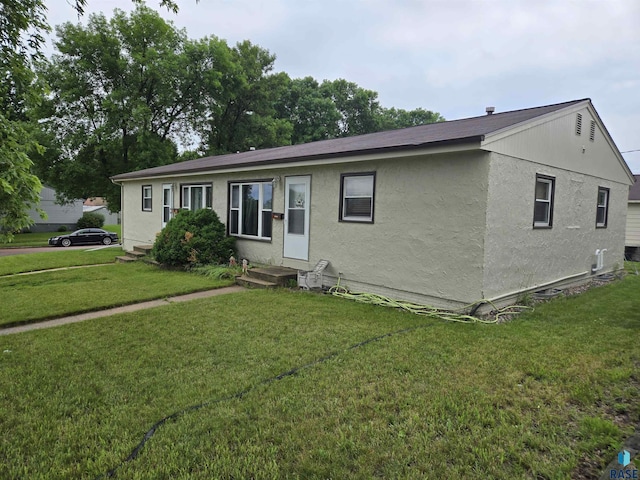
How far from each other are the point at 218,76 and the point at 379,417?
86.1 ft

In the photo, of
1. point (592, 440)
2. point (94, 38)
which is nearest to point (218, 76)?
point (94, 38)

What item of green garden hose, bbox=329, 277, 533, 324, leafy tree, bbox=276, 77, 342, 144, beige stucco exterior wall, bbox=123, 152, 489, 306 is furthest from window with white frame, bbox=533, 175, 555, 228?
leafy tree, bbox=276, 77, 342, 144

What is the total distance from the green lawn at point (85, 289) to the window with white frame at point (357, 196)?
10.8 feet

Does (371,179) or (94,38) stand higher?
(94,38)

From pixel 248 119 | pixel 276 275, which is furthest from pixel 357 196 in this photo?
pixel 248 119

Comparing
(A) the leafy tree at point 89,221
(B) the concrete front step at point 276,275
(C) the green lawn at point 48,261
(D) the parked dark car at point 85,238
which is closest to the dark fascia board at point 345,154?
(B) the concrete front step at point 276,275

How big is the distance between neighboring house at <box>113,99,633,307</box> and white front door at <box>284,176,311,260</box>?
0.08ft

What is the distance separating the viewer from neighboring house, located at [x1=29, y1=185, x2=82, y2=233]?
107ft

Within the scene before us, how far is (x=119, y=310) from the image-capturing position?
21.8 ft

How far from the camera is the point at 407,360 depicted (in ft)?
13.9

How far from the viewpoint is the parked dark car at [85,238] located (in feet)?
75.0

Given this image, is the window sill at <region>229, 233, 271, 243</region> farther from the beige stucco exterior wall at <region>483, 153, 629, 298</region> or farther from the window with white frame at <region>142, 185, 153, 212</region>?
the window with white frame at <region>142, 185, 153, 212</region>

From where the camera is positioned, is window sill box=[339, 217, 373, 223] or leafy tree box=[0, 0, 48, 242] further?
window sill box=[339, 217, 373, 223]

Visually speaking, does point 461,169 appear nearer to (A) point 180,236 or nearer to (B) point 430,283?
(B) point 430,283
